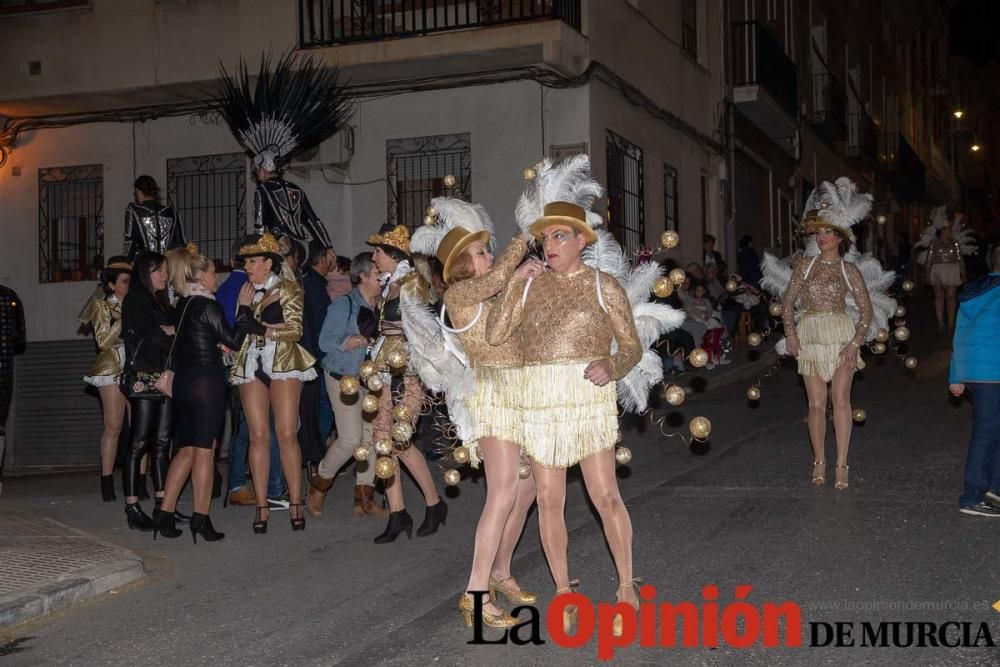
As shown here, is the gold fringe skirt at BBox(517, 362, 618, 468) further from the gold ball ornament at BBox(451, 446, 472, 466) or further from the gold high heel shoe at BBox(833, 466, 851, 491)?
the gold high heel shoe at BBox(833, 466, 851, 491)

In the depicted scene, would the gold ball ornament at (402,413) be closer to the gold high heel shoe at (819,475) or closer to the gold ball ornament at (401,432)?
the gold ball ornament at (401,432)

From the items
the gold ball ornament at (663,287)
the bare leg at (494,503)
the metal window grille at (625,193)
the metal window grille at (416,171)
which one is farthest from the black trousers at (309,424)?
the metal window grille at (625,193)

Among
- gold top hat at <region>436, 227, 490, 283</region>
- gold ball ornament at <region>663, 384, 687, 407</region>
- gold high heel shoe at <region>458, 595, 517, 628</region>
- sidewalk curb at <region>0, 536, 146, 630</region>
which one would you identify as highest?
gold top hat at <region>436, 227, 490, 283</region>

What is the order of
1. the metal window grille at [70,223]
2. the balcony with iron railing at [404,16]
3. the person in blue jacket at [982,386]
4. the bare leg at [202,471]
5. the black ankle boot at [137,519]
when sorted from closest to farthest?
the person in blue jacket at [982,386]
the bare leg at [202,471]
the black ankle boot at [137,519]
the balcony with iron railing at [404,16]
the metal window grille at [70,223]

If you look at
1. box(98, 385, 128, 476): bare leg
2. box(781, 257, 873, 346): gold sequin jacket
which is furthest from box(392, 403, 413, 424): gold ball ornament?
box(98, 385, 128, 476): bare leg

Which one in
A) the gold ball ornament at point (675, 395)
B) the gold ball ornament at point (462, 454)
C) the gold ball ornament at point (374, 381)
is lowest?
the gold ball ornament at point (462, 454)

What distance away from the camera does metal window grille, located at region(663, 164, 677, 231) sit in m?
19.8

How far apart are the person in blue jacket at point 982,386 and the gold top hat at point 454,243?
3.87 meters

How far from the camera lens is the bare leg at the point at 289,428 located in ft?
26.3

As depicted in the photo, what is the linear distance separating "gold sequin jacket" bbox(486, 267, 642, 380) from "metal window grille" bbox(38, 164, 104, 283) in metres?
13.4

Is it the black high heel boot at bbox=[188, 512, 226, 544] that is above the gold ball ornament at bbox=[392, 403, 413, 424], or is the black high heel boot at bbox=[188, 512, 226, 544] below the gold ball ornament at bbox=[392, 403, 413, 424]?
below

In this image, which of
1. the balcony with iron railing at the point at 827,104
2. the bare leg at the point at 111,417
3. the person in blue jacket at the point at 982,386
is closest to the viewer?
the person in blue jacket at the point at 982,386

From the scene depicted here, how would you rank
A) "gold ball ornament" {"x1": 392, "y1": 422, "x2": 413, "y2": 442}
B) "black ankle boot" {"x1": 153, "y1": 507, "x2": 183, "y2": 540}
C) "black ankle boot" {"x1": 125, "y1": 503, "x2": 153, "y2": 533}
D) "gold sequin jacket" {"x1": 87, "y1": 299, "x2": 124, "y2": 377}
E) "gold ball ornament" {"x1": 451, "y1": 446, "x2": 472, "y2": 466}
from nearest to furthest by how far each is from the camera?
"gold ball ornament" {"x1": 451, "y1": 446, "x2": 472, "y2": 466}
"gold ball ornament" {"x1": 392, "y1": 422, "x2": 413, "y2": 442}
"black ankle boot" {"x1": 153, "y1": 507, "x2": 183, "y2": 540}
"black ankle boot" {"x1": 125, "y1": 503, "x2": 153, "y2": 533}
"gold sequin jacket" {"x1": 87, "y1": 299, "x2": 124, "y2": 377}

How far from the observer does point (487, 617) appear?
5.52 metres
